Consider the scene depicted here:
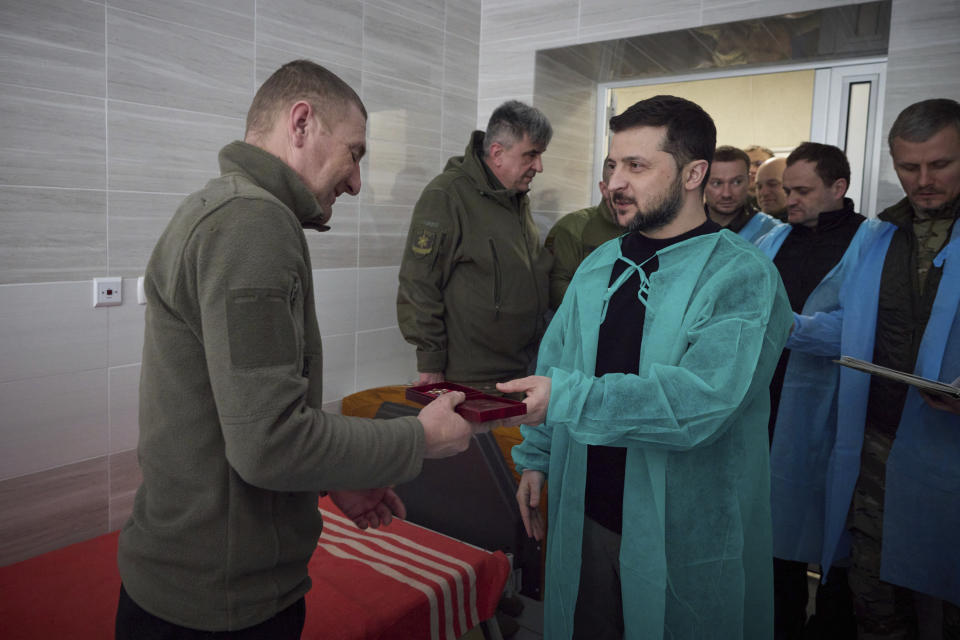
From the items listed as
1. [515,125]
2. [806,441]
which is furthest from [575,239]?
[806,441]

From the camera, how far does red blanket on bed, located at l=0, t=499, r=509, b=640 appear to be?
1778mm

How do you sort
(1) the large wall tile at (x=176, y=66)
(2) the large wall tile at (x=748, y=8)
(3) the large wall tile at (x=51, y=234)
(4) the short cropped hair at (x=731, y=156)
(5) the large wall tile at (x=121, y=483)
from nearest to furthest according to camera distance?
(3) the large wall tile at (x=51, y=234) < (1) the large wall tile at (x=176, y=66) < (5) the large wall tile at (x=121, y=483) < (2) the large wall tile at (x=748, y=8) < (4) the short cropped hair at (x=731, y=156)

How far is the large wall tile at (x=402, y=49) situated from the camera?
3.40 meters

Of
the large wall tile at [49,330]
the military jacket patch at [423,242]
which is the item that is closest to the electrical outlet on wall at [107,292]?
the large wall tile at [49,330]

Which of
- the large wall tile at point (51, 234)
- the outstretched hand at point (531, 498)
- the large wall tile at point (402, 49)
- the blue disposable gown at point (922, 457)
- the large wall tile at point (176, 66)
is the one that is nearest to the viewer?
the outstretched hand at point (531, 498)

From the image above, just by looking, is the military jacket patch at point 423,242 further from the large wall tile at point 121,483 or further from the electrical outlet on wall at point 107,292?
the large wall tile at point 121,483

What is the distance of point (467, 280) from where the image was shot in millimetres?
2939

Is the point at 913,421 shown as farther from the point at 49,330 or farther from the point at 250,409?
the point at 49,330

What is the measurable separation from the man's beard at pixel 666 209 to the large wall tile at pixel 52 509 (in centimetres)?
208

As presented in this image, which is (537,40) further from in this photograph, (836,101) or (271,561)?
(271,561)

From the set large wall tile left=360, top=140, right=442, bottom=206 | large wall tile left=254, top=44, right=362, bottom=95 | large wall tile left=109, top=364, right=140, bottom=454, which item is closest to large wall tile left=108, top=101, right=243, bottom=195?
large wall tile left=254, top=44, right=362, bottom=95

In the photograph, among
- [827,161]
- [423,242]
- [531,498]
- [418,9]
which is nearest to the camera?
[531,498]

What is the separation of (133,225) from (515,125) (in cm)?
156

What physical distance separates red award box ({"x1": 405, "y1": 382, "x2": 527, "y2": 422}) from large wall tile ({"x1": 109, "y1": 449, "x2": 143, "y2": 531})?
168 cm
